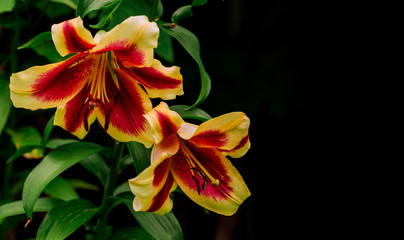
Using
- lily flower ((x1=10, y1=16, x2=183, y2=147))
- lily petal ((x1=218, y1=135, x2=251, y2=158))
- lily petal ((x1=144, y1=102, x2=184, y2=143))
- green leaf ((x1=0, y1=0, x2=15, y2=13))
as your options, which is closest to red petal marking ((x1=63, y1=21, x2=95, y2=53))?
lily flower ((x1=10, y1=16, x2=183, y2=147))

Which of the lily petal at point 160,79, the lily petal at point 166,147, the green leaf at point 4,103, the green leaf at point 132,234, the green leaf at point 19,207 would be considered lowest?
the green leaf at point 132,234

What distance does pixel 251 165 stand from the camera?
2045 mm

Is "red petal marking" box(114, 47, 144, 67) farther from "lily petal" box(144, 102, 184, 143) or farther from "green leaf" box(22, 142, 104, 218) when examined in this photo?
"green leaf" box(22, 142, 104, 218)

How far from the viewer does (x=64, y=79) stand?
0.62 meters

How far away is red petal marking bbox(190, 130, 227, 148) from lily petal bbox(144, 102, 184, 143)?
1.7 inches

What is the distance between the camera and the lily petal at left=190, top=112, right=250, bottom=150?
23.0 inches

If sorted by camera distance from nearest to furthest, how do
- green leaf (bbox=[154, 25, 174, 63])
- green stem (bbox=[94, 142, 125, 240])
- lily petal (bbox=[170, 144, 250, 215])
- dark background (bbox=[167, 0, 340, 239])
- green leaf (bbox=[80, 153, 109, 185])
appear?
1. lily petal (bbox=[170, 144, 250, 215])
2. green stem (bbox=[94, 142, 125, 240])
3. green leaf (bbox=[80, 153, 109, 185])
4. green leaf (bbox=[154, 25, 174, 63])
5. dark background (bbox=[167, 0, 340, 239])

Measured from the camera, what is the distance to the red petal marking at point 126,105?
0.61 m

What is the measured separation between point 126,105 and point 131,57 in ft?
0.28

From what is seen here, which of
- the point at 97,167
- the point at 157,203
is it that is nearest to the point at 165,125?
the point at 157,203

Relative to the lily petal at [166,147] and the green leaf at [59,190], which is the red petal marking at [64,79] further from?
the green leaf at [59,190]

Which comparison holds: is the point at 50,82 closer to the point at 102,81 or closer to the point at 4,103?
the point at 102,81

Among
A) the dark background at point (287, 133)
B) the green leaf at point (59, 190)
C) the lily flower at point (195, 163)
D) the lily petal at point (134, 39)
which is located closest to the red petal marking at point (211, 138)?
the lily flower at point (195, 163)

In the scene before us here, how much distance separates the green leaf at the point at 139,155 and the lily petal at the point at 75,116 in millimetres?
75
